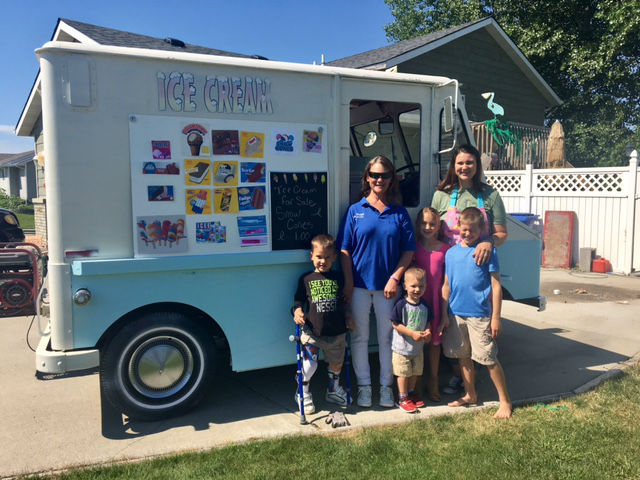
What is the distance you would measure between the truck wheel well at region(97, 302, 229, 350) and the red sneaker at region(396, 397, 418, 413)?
5.11 feet

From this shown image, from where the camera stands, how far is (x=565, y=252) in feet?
39.6

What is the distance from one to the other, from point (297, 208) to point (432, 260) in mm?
1234

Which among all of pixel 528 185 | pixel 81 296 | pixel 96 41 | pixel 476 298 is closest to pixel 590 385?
pixel 476 298

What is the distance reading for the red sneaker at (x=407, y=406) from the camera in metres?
4.20

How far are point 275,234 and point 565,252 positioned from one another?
9.96 meters

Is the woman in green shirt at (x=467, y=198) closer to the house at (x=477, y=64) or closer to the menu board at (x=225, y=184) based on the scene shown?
the menu board at (x=225, y=184)

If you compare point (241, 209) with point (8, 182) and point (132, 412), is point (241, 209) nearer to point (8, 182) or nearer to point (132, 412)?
point (132, 412)

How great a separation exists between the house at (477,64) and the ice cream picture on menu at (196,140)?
10431 mm

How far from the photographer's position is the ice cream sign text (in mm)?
3803

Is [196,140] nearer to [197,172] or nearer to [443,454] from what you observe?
[197,172]

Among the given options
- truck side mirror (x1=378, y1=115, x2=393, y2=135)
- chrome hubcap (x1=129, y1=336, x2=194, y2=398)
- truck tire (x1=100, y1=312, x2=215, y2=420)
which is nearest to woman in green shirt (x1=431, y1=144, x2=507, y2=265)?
truck side mirror (x1=378, y1=115, x2=393, y2=135)

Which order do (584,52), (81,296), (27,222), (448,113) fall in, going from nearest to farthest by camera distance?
(81,296) < (448,113) < (584,52) < (27,222)

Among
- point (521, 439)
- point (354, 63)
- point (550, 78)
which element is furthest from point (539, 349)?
point (550, 78)

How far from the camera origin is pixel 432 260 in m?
4.43
